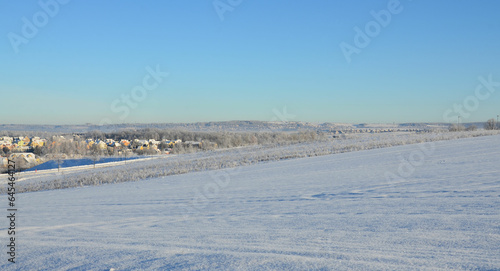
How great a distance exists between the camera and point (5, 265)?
4031 millimetres

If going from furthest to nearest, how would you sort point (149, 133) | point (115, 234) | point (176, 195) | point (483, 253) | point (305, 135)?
point (149, 133)
point (305, 135)
point (176, 195)
point (115, 234)
point (483, 253)

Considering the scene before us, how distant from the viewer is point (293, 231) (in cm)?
427

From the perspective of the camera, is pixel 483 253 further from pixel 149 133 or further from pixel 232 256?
pixel 149 133

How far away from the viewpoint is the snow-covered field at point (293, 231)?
3.19 m

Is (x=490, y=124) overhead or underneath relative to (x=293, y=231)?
overhead

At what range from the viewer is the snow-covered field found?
3188mm

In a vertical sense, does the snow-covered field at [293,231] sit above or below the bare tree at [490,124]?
below

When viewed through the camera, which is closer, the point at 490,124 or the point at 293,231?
the point at 293,231

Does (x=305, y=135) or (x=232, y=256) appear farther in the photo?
(x=305, y=135)

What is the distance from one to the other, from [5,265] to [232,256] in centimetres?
286

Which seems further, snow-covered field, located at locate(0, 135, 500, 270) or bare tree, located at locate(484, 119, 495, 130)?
bare tree, located at locate(484, 119, 495, 130)

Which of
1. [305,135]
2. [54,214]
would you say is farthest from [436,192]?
[305,135]

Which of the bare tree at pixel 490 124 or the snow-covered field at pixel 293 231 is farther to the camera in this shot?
the bare tree at pixel 490 124

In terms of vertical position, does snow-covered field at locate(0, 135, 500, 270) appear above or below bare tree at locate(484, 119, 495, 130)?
below
